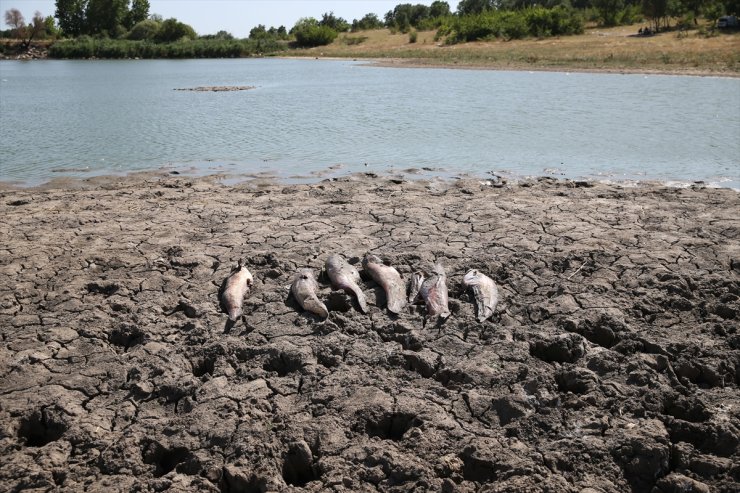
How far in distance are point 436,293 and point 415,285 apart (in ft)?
0.90

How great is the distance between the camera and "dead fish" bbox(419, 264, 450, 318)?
5836 mm

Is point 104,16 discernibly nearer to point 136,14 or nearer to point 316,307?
point 136,14

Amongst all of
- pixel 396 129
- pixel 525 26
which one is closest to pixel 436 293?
pixel 396 129

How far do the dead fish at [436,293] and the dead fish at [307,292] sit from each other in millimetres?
861

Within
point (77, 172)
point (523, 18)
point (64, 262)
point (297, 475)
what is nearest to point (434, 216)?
point (64, 262)

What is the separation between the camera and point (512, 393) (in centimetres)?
476

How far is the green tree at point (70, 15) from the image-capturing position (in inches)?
3150

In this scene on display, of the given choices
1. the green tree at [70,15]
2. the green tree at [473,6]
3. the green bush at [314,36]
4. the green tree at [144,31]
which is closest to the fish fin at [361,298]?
the green bush at [314,36]

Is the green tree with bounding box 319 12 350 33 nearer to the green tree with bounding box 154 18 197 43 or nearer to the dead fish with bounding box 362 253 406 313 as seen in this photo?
the green tree with bounding box 154 18 197 43

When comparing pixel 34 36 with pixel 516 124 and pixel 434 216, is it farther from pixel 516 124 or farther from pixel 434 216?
Result: pixel 434 216

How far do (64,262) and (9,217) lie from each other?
7.45ft

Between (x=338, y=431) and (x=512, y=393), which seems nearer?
(x=338, y=431)

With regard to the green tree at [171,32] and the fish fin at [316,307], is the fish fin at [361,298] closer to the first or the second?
the fish fin at [316,307]

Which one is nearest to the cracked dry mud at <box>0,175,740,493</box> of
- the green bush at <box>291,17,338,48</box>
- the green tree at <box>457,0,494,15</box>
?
the green bush at <box>291,17,338,48</box>
